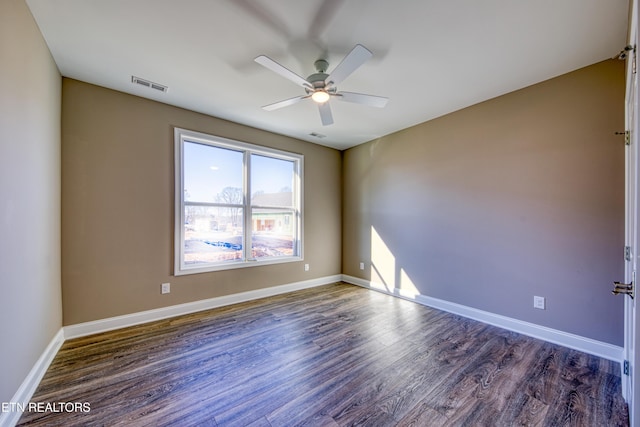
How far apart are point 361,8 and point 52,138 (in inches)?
115

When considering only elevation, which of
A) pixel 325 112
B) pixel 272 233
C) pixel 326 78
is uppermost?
pixel 326 78

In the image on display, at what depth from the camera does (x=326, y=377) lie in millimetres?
2045

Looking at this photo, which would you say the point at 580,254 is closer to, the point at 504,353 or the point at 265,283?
the point at 504,353

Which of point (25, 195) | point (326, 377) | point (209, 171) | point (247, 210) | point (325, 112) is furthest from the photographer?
point (247, 210)

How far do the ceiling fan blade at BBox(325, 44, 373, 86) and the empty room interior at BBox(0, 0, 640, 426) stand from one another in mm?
30

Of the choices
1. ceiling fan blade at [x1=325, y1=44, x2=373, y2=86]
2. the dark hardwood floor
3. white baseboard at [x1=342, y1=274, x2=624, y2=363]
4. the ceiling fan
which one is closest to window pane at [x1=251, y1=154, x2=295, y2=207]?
the ceiling fan

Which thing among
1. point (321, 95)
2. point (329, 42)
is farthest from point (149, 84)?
point (329, 42)

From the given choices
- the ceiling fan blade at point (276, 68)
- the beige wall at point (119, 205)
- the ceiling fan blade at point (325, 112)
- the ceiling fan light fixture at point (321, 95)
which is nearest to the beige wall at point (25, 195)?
the beige wall at point (119, 205)

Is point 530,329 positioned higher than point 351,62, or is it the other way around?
point 351,62

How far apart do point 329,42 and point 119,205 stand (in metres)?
2.82

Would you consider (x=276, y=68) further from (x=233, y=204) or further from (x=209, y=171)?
(x=233, y=204)

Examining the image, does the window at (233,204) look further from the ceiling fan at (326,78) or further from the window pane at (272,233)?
the ceiling fan at (326,78)

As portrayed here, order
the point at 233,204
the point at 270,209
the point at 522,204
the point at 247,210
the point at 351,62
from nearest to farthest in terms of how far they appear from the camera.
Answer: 1. the point at 351,62
2. the point at 522,204
3. the point at 233,204
4. the point at 247,210
5. the point at 270,209

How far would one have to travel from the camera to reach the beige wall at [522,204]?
2.34m
